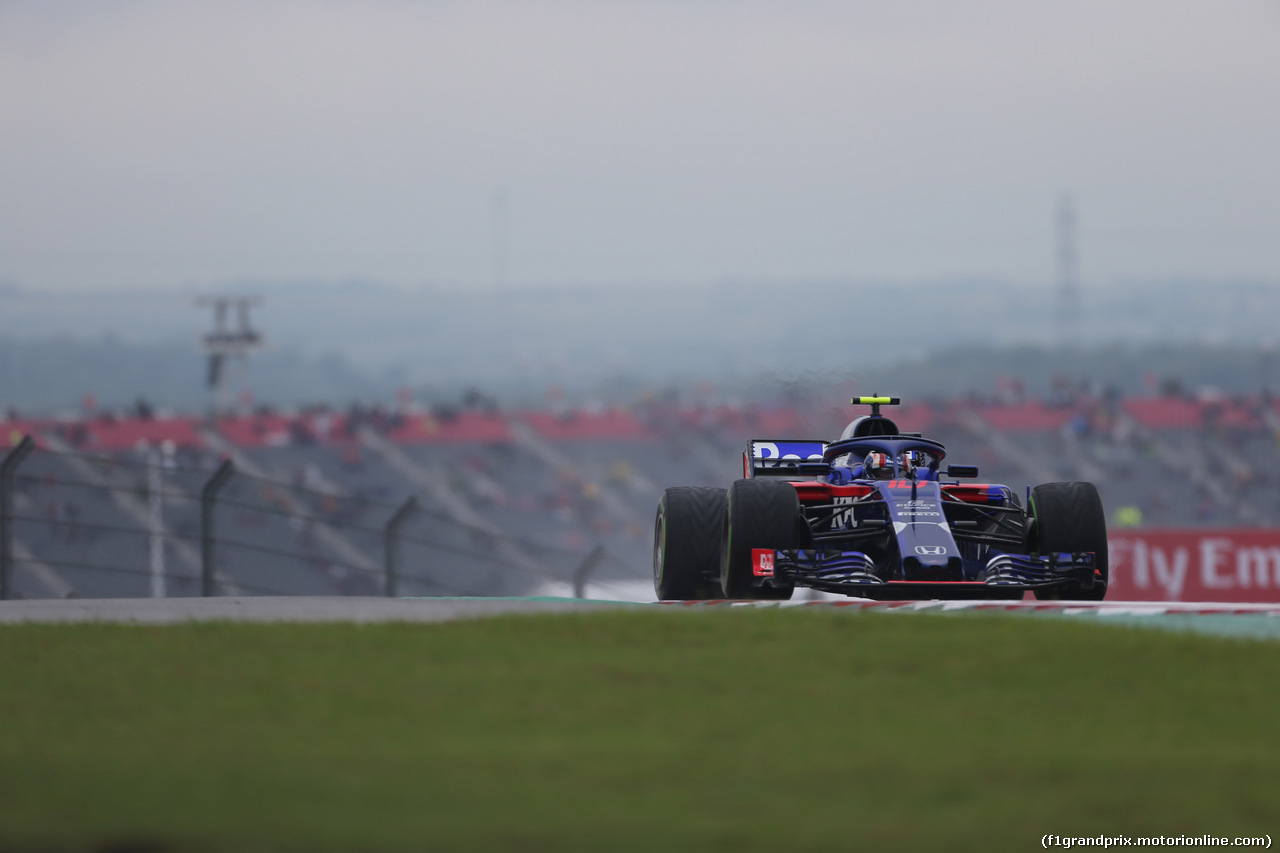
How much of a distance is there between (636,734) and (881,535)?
5436 mm

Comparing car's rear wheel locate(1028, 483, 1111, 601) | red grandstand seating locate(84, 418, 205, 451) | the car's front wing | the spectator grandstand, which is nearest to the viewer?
the car's front wing

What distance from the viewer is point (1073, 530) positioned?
1058 cm

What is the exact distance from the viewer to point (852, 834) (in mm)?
4188

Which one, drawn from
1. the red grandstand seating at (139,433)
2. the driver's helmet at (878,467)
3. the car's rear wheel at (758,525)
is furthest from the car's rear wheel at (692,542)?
the red grandstand seating at (139,433)

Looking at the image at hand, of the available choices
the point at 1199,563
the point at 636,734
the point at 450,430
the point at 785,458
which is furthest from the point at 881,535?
the point at 450,430

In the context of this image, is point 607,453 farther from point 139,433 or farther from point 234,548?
point 234,548

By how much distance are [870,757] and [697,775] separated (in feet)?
1.84

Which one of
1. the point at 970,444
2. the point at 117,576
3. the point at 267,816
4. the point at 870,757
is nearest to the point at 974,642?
the point at 870,757

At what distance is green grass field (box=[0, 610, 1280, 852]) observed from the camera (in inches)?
169

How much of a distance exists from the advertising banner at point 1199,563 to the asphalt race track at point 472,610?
11.6m

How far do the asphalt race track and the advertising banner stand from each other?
1161 centimetres

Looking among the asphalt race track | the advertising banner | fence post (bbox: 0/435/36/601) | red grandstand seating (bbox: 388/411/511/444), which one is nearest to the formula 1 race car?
the asphalt race track

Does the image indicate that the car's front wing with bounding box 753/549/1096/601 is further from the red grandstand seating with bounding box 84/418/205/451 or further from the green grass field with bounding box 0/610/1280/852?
the red grandstand seating with bounding box 84/418/205/451

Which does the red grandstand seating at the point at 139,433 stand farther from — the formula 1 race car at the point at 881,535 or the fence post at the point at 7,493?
the formula 1 race car at the point at 881,535
